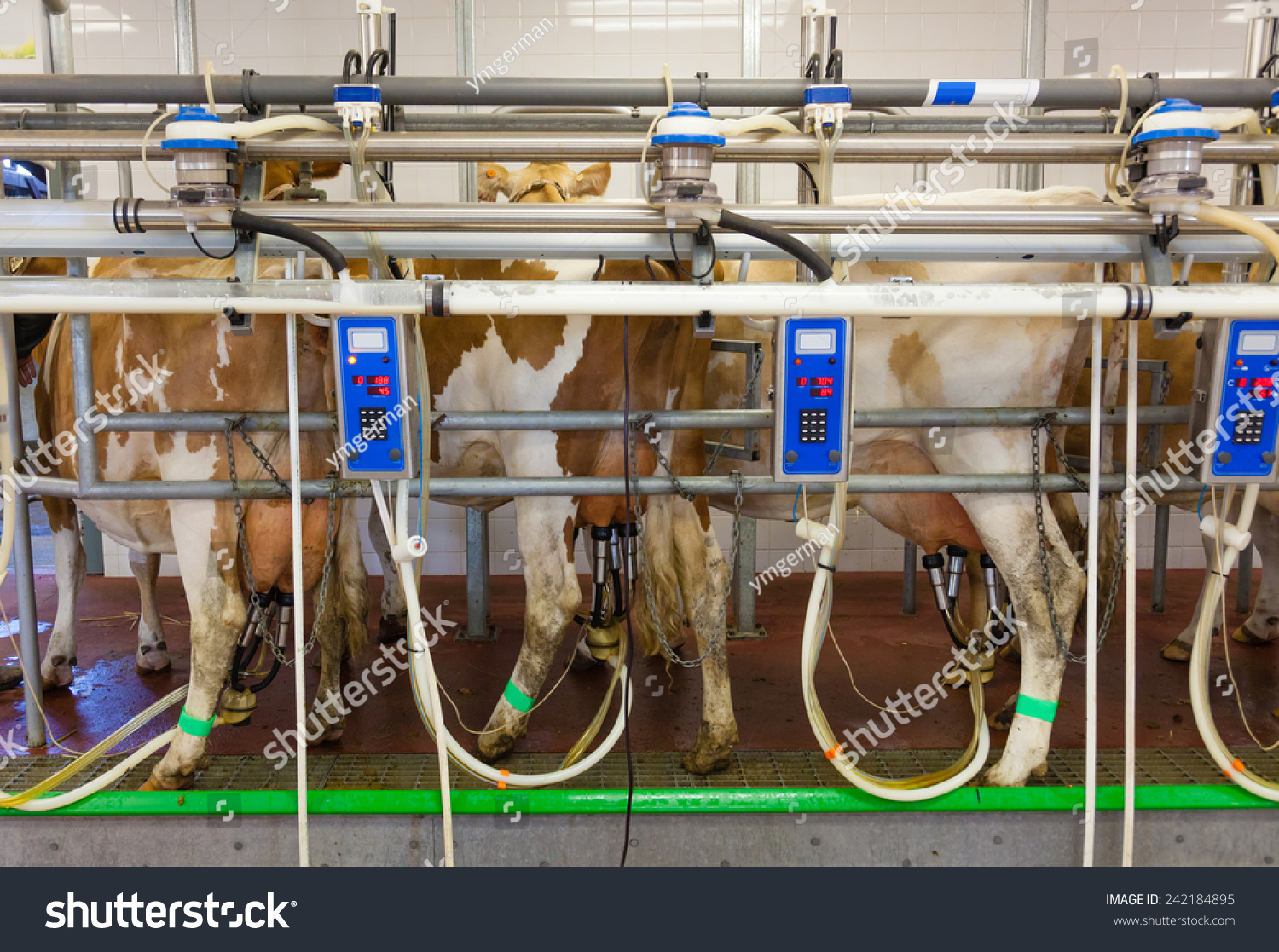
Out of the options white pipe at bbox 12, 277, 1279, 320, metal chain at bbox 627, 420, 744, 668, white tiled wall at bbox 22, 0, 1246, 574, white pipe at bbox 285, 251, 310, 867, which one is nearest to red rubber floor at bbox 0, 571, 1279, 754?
metal chain at bbox 627, 420, 744, 668

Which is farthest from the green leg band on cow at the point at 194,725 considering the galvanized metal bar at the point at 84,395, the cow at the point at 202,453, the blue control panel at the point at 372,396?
the blue control panel at the point at 372,396

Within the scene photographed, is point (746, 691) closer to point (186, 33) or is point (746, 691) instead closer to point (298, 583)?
point (298, 583)

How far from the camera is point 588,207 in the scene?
6.90 feet

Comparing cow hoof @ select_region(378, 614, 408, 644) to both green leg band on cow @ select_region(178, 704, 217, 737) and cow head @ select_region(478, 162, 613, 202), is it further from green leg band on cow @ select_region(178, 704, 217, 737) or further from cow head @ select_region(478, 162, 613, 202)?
cow head @ select_region(478, 162, 613, 202)

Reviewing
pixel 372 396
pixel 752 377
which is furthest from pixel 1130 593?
pixel 372 396

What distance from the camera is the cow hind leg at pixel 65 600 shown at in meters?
3.30

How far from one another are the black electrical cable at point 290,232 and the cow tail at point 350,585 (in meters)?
1.19

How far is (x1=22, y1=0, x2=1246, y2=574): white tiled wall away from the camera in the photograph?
487 cm

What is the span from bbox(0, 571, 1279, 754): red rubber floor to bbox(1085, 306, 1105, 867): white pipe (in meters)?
0.55

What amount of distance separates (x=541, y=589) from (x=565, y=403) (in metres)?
0.57

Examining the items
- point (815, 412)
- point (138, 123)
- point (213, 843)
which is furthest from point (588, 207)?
point (213, 843)

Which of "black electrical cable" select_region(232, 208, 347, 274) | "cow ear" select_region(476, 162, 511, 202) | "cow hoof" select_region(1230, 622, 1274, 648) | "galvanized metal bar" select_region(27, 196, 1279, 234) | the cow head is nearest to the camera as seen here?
"black electrical cable" select_region(232, 208, 347, 274)

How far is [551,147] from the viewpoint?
7.36 feet
